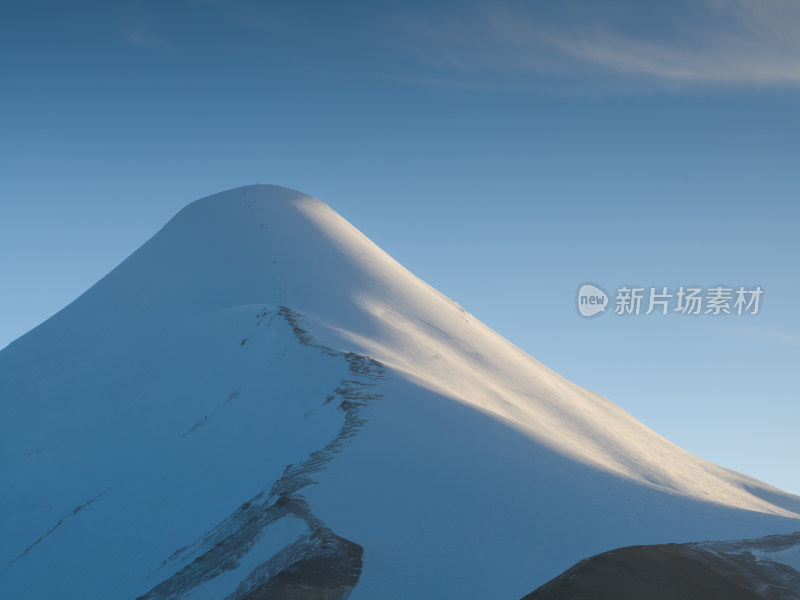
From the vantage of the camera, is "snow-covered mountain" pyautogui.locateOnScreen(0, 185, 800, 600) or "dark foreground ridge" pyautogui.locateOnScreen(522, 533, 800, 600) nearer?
"dark foreground ridge" pyautogui.locateOnScreen(522, 533, 800, 600)

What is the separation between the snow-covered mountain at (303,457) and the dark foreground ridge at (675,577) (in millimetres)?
4476

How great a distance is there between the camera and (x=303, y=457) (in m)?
21.5

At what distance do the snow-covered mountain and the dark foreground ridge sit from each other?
14.7 ft

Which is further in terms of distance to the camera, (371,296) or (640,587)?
(371,296)

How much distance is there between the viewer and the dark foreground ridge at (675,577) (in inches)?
436

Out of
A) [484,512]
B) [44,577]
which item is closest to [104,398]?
[44,577]

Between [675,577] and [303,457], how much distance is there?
40.8 feet

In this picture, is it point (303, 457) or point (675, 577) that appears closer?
point (675, 577)

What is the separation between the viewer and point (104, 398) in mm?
31672

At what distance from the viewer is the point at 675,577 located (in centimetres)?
1216

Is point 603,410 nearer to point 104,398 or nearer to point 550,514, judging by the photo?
point 550,514

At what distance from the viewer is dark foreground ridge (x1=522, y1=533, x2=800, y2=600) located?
11078 millimetres

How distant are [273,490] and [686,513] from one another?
14.8 metres

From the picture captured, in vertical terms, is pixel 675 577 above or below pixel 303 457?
above
